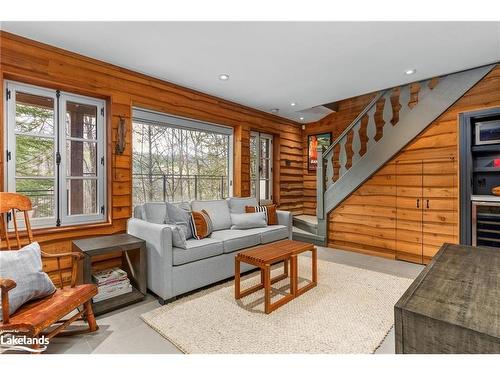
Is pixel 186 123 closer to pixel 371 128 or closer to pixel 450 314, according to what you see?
pixel 371 128

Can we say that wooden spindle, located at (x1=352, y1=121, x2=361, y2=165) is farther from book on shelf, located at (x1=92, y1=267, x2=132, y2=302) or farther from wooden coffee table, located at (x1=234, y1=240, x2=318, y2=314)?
book on shelf, located at (x1=92, y1=267, x2=132, y2=302)

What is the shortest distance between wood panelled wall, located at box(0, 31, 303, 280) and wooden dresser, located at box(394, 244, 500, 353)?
3083 millimetres

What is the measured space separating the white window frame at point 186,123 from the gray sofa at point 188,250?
1.18 m

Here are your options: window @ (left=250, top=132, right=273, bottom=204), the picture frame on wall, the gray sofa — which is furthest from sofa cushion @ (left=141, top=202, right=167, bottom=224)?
the picture frame on wall

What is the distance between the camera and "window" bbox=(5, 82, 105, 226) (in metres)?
2.61

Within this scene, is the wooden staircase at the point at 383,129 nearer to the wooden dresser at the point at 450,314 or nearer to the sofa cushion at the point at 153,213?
the sofa cushion at the point at 153,213

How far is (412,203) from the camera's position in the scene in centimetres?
381

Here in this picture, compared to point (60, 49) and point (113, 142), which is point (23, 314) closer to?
point (113, 142)

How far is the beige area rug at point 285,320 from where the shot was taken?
6.18ft

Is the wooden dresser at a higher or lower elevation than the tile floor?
higher

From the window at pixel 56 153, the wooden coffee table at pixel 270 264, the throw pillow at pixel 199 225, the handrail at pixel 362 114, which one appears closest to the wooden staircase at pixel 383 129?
the handrail at pixel 362 114

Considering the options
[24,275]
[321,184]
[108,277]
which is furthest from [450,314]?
[321,184]

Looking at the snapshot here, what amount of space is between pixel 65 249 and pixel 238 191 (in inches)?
105
